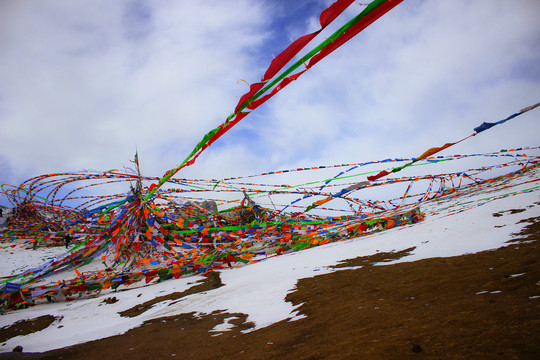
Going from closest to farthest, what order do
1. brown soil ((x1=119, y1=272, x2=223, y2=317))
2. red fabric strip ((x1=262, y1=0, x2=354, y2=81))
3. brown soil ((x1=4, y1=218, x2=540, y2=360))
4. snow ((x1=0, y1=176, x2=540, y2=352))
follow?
brown soil ((x1=4, y1=218, x2=540, y2=360)) < red fabric strip ((x1=262, y1=0, x2=354, y2=81)) < snow ((x1=0, y1=176, x2=540, y2=352)) < brown soil ((x1=119, y1=272, x2=223, y2=317))

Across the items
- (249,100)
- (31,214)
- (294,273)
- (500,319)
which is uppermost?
(31,214)

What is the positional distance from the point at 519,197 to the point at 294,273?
460 centimetres

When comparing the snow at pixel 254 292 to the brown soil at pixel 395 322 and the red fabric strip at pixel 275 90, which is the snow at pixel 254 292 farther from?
the red fabric strip at pixel 275 90

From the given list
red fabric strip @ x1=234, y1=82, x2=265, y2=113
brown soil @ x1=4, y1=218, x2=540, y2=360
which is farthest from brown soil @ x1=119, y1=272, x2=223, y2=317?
red fabric strip @ x1=234, y1=82, x2=265, y2=113

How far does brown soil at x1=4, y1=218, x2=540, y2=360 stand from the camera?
1.10m

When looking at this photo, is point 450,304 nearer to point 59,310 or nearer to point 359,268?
point 359,268

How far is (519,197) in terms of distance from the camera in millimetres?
5090

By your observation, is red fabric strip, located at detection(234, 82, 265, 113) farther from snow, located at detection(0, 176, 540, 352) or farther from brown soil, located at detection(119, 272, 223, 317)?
brown soil, located at detection(119, 272, 223, 317)

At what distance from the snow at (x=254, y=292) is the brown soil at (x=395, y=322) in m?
0.22

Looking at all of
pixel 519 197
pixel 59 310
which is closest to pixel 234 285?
pixel 59 310

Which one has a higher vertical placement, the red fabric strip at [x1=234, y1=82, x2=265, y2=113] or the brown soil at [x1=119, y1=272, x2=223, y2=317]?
the red fabric strip at [x1=234, y1=82, x2=265, y2=113]

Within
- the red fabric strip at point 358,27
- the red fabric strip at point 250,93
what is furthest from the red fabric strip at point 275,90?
the red fabric strip at point 358,27

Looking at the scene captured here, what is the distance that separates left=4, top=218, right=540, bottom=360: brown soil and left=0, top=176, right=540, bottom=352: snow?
0.73ft

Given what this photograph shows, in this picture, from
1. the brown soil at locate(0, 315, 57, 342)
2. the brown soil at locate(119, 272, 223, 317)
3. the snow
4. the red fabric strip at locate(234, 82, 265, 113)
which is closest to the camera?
the red fabric strip at locate(234, 82, 265, 113)
